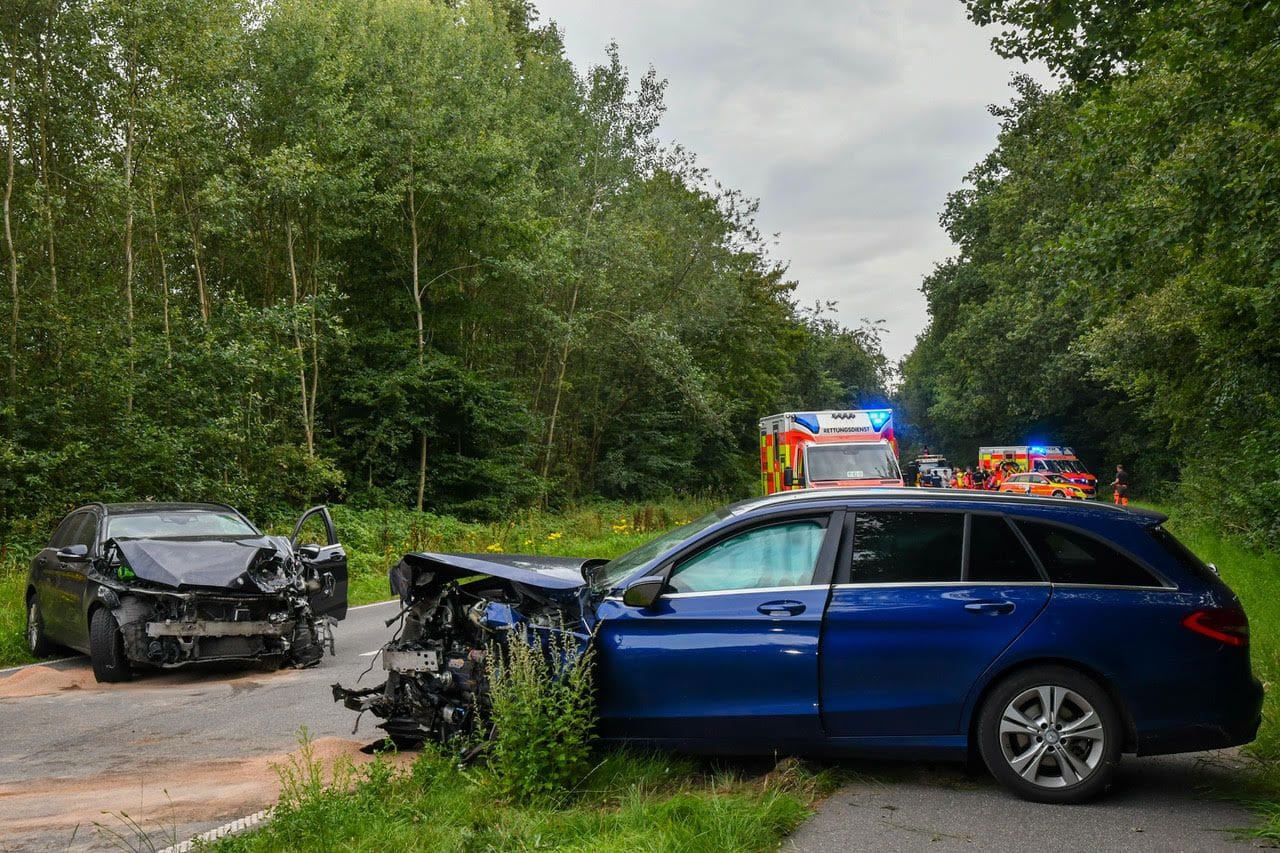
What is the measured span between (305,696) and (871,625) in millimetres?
5353

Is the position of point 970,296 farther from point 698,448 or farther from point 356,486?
point 356,486

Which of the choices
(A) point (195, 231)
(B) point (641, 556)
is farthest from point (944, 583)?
(A) point (195, 231)

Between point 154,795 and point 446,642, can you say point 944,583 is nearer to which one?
point 446,642

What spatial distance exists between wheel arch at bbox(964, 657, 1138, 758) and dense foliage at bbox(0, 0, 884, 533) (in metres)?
15.8

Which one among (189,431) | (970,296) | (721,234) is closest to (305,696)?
(189,431)

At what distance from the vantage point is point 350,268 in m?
32.3

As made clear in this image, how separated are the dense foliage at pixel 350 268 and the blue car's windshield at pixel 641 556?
13.7 metres

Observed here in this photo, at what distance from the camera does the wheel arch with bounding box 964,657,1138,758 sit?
5793mm

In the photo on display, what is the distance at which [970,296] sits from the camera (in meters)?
62.6

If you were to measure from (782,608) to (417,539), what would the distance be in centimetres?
1745

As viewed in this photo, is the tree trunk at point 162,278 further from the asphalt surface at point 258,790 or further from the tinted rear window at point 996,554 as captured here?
the tinted rear window at point 996,554

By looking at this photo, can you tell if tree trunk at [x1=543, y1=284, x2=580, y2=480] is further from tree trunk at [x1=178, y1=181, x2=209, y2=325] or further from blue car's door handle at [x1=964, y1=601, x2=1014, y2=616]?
blue car's door handle at [x1=964, y1=601, x2=1014, y2=616]

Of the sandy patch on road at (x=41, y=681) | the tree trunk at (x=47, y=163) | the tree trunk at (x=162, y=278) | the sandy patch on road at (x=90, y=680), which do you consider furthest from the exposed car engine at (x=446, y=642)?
the tree trunk at (x=162, y=278)

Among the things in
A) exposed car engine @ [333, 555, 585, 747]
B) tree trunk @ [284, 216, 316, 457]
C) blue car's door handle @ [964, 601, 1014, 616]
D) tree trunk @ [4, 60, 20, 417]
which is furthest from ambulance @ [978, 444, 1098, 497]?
exposed car engine @ [333, 555, 585, 747]
